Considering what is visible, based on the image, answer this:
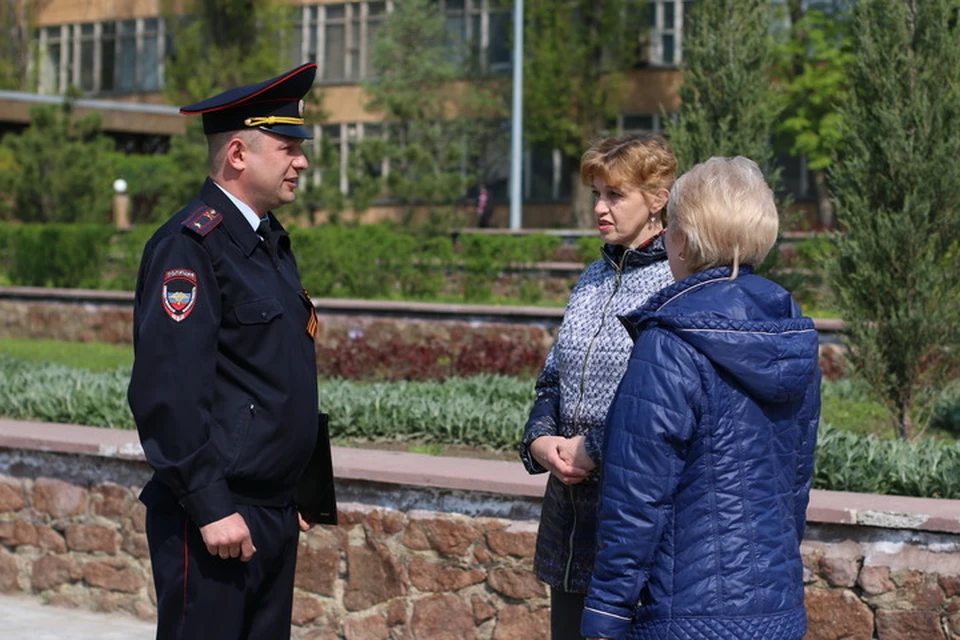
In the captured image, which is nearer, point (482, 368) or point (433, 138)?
point (482, 368)

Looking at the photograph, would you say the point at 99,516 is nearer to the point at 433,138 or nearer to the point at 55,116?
the point at 55,116

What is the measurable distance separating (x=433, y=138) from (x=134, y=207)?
10752 mm

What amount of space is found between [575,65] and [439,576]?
31.5 meters

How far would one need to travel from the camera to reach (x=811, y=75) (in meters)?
30.6

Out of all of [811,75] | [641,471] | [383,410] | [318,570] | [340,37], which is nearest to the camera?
[641,471]

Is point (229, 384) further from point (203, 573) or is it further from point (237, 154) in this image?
point (237, 154)

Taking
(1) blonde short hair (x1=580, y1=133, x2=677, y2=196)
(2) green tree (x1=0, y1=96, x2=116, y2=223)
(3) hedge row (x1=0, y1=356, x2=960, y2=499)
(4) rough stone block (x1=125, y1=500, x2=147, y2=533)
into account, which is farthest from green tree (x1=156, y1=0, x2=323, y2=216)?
(1) blonde short hair (x1=580, y1=133, x2=677, y2=196)

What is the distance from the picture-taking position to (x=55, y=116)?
25578 mm

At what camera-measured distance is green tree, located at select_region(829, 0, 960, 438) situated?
856 centimetres

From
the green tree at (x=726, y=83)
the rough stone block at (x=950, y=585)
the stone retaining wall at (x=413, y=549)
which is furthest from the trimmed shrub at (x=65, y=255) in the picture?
the rough stone block at (x=950, y=585)

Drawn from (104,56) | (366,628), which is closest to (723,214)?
(366,628)

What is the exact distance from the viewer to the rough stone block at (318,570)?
243 inches

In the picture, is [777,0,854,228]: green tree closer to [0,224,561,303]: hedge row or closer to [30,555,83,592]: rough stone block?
[0,224,561,303]: hedge row

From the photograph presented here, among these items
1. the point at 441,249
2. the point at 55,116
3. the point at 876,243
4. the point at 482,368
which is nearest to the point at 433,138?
the point at 55,116
